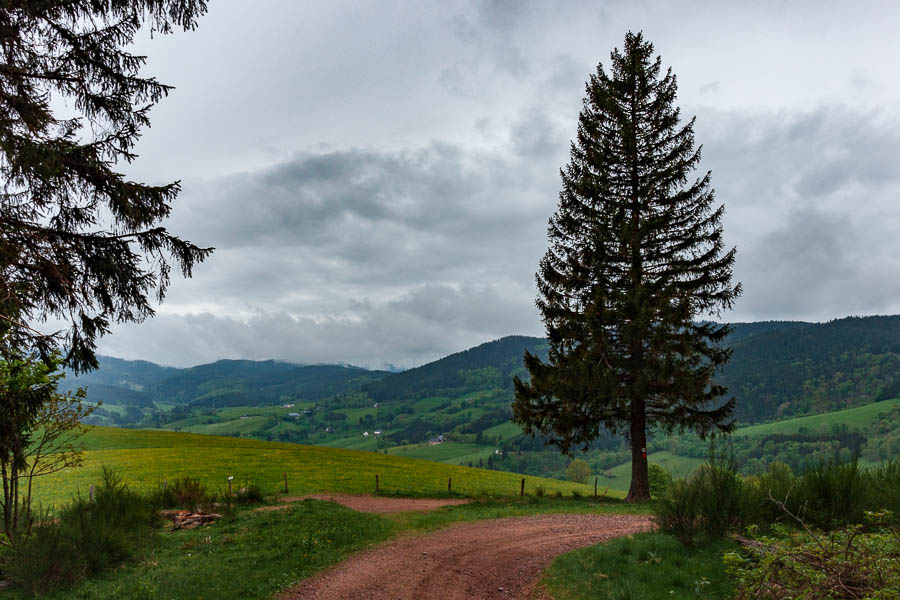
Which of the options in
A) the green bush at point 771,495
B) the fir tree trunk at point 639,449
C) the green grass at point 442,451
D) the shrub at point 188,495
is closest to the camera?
the green bush at point 771,495

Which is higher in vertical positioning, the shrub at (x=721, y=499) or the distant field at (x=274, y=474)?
the shrub at (x=721, y=499)

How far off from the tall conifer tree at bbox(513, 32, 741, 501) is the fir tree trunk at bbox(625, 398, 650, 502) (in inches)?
2.1

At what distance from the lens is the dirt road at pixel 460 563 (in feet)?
30.5

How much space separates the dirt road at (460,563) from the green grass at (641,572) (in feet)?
2.54

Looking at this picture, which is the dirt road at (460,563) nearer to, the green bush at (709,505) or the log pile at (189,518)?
the green bush at (709,505)

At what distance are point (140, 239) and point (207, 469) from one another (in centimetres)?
3049

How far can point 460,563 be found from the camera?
10984mm

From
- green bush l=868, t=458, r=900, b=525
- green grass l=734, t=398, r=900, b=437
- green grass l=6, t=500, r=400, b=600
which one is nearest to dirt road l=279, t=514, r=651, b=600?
green grass l=6, t=500, r=400, b=600

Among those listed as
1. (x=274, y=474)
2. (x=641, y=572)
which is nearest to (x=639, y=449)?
(x=641, y=572)

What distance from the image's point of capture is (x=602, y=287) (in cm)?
2030

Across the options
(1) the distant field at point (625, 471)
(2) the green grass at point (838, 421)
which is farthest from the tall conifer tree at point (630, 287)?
(2) the green grass at point (838, 421)

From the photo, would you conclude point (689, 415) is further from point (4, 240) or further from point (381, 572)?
point (4, 240)

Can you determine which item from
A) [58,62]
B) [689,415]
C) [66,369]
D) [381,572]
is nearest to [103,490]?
[66,369]

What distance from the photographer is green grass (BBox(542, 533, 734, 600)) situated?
24.6 feet
